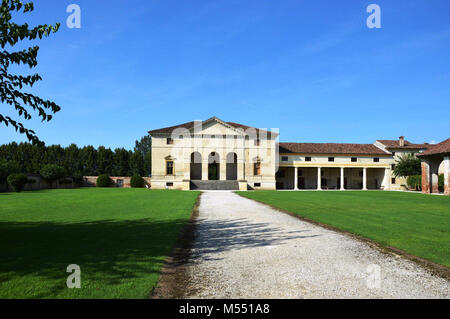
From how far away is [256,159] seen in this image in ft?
148

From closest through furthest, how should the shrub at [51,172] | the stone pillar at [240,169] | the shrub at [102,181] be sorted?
the stone pillar at [240,169]
the shrub at [51,172]
the shrub at [102,181]

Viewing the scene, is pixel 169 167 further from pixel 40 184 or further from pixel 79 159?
pixel 79 159

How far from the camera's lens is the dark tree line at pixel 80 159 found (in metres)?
64.2

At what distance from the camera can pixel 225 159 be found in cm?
4388

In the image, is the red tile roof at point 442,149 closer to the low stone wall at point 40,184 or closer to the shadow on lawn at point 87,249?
the shadow on lawn at point 87,249

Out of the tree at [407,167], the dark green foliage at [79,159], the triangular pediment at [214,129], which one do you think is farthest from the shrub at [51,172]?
the tree at [407,167]

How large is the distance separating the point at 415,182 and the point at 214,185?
30.3 metres

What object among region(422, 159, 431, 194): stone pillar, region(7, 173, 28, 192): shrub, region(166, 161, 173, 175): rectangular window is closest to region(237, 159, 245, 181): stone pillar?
region(166, 161, 173, 175): rectangular window

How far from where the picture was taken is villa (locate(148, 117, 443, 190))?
143ft

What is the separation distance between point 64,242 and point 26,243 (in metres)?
0.88

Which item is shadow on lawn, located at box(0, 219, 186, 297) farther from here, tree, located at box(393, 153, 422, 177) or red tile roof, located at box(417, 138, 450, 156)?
tree, located at box(393, 153, 422, 177)

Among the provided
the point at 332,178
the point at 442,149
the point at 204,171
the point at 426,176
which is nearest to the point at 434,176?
the point at 426,176
